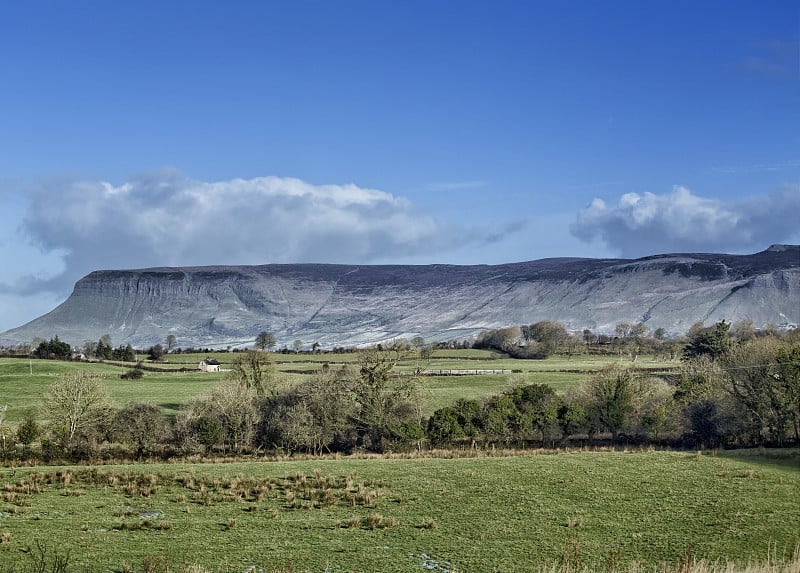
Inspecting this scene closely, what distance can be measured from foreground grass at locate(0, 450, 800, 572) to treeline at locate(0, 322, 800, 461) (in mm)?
9463

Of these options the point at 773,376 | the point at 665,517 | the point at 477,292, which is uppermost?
the point at 477,292

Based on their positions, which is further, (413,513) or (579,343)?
(579,343)

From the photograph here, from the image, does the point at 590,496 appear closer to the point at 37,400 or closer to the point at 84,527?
the point at 84,527

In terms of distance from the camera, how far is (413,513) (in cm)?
2806

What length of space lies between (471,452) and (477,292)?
507 feet

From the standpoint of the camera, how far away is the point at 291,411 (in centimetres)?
4784

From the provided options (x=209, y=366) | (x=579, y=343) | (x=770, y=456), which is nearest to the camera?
(x=770, y=456)

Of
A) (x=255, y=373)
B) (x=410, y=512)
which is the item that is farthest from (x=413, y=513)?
(x=255, y=373)

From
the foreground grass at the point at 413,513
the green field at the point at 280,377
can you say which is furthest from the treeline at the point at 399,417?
the foreground grass at the point at 413,513

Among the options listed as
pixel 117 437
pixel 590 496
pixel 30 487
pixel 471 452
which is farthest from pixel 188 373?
pixel 590 496

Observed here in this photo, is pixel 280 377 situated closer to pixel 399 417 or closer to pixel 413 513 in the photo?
pixel 399 417

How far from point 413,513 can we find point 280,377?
3549 centimetres

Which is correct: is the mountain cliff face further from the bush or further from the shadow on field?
the shadow on field

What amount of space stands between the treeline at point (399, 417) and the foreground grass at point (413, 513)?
9.46 metres
